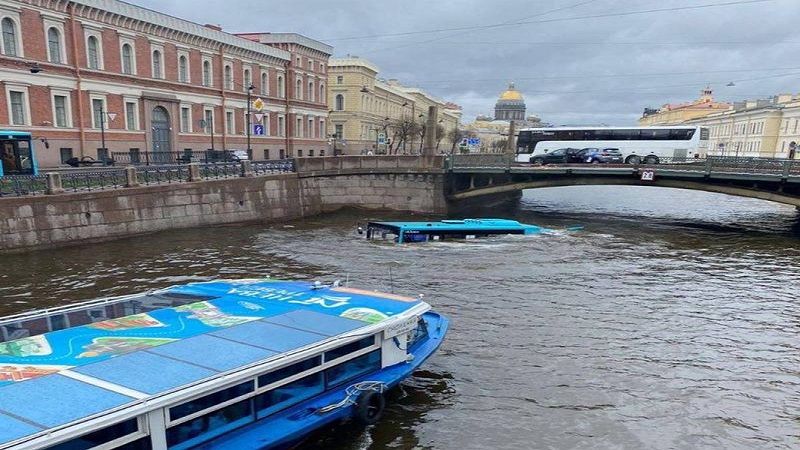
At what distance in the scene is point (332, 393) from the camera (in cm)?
838

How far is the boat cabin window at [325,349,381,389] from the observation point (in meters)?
8.42

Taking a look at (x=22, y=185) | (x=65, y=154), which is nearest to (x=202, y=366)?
(x=22, y=185)

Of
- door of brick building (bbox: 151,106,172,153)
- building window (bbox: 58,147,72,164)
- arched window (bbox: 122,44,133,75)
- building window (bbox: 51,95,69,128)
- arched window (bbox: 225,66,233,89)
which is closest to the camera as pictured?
building window (bbox: 51,95,69,128)

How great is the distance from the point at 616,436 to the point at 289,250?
54.9ft

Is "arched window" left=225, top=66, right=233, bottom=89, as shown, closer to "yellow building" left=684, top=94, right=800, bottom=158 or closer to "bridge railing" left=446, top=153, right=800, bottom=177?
"bridge railing" left=446, top=153, right=800, bottom=177

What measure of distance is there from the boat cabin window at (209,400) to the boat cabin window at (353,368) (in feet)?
4.90

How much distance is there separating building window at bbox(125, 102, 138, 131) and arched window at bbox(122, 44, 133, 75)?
7.60 feet

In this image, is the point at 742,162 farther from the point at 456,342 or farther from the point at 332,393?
the point at 332,393

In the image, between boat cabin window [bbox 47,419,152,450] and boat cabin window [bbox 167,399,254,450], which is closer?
boat cabin window [bbox 47,419,152,450]

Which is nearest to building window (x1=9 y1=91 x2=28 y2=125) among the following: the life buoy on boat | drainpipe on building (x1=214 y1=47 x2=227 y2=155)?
drainpipe on building (x1=214 y1=47 x2=227 y2=155)

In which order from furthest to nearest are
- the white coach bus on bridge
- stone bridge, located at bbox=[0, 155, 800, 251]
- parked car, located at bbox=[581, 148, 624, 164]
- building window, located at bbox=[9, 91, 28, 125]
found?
the white coach bus on bridge → parked car, located at bbox=[581, 148, 624, 164] → building window, located at bbox=[9, 91, 28, 125] → stone bridge, located at bbox=[0, 155, 800, 251]

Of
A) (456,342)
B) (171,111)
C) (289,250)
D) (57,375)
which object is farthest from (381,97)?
(57,375)

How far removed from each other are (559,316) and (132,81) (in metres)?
37.0

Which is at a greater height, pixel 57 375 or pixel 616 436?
pixel 57 375
